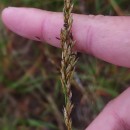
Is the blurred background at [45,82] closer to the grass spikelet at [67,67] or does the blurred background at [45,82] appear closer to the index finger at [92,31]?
the index finger at [92,31]

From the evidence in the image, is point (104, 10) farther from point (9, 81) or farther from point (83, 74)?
point (9, 81)

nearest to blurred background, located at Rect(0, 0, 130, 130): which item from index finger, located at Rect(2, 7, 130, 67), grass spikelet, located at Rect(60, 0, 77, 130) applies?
index finger, located at Rect(2, 7, 130, 67)

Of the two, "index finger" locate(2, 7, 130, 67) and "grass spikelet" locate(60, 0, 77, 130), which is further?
"index finger" locate(2, 7, 130, 67)

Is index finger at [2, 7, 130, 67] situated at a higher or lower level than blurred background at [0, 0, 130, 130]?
higher

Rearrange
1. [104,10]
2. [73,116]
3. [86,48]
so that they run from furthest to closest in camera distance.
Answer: [73,116]
[104,10]
[86,48]

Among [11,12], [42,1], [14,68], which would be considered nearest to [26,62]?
[14,68]

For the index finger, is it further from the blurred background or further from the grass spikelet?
the blurred background
